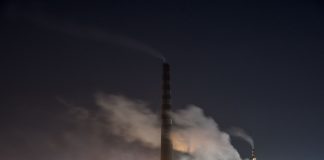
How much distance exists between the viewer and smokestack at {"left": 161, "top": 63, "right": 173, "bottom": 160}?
2983 centimetres

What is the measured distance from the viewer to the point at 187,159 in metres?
33.6

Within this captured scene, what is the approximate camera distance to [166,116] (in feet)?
98.4

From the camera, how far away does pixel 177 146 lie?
32656mm

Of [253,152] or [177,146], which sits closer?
[177,146]

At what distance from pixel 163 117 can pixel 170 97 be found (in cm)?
185

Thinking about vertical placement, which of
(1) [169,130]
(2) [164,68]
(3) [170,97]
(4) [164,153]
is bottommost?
(4) [164,153]

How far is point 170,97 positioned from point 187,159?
7.20m

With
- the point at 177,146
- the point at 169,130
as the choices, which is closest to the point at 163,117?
the point at 169,130

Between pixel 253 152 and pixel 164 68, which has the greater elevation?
Result: pixel 164 68

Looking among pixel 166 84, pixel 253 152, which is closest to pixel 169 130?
pixel 166 84

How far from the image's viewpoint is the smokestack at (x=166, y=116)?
29.8 m

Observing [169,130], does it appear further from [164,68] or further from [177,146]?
[164,68]

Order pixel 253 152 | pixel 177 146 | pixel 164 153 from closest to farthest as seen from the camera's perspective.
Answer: pixel 164 153 → pixel 177 146 → pixel 253 152

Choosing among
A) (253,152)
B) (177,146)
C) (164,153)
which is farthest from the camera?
(253,152)
